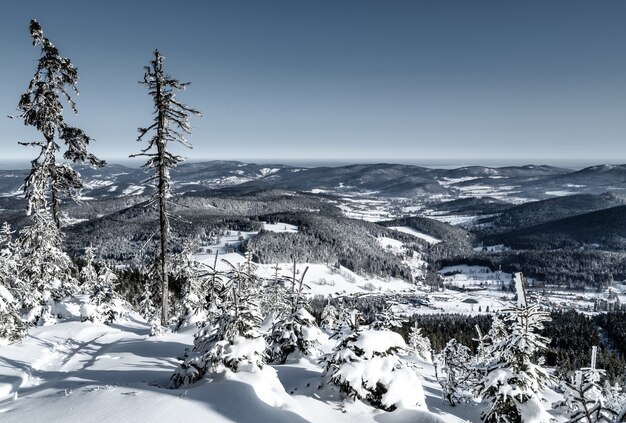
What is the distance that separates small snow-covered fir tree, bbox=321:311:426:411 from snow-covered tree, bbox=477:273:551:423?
197cm

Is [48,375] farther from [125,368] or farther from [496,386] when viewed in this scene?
[496,386]

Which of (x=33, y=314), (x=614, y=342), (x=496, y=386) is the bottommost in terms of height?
(x=614, y=342)

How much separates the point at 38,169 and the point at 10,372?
11.9 meters

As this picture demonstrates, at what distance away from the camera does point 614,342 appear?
482ft

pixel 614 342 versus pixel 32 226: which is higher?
pixel 32 226

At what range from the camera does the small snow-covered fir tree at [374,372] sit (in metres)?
9.98

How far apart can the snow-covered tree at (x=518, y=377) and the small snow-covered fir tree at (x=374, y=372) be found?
6.47ft

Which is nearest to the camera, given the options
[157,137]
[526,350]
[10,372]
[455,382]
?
[526,350]

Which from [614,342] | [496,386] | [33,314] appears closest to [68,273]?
[33,314]

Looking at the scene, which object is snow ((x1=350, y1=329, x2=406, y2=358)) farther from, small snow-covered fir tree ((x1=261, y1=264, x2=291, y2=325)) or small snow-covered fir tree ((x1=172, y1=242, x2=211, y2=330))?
small snow-covered fir tree ((x1=172, y1=242, x2=211, y2=330))

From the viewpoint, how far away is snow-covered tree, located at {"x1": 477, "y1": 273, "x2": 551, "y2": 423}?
32.9 ft

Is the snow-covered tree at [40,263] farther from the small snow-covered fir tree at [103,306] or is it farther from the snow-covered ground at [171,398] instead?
the snow-covered ground at [171,398]

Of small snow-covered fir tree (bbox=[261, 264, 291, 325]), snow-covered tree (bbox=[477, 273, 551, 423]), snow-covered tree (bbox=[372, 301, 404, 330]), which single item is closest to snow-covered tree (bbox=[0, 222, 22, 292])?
small snow-covered fir tree (bbox=[261, 264, 291, 325])

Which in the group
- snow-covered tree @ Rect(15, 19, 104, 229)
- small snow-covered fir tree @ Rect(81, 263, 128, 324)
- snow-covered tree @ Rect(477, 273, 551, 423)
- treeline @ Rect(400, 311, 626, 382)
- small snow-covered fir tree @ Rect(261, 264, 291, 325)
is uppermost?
snow-covered tree @ Rect(15, 19, 104, 229)
